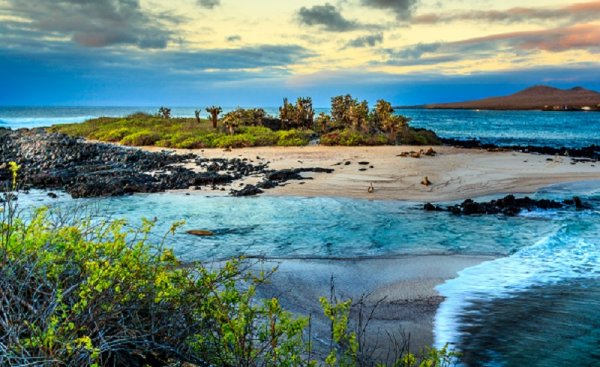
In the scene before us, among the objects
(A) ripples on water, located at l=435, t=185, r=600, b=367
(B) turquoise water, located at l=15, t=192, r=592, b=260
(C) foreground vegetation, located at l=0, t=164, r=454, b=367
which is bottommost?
(A) ripples on water, located at l=435, t=185, r=600, b=367

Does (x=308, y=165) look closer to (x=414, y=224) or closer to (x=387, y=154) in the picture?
(x=387, y=154)

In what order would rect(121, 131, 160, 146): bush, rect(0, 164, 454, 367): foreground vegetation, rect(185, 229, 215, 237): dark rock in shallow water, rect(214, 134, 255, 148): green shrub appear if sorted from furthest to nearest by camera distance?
rect(121, 131, 160, 146): bush
rect(214, 134, 255, 148): green shrub
rect(185, 229, 215, 237): dark rock in shallow water
rect(0, 164, 454, 367): foreground vegetation

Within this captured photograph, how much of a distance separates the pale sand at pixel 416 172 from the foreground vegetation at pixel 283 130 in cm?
304

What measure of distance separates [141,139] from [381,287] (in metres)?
31.7

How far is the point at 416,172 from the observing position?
2219 centimetres

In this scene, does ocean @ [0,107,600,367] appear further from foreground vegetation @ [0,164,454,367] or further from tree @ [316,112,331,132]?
tree @ [316,112,331,132]

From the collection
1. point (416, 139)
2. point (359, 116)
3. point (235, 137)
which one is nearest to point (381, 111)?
point (359, 116)

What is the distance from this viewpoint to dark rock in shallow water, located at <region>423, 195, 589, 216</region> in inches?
588

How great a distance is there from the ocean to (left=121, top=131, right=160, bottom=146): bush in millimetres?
18412

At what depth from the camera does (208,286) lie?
4.48 metres

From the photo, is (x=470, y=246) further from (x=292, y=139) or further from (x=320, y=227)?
(x=292, y=139)

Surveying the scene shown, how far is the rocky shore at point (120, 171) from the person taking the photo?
19.0 m

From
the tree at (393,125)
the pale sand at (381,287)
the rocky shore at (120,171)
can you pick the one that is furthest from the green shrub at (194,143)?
the pale sand at (381,287)

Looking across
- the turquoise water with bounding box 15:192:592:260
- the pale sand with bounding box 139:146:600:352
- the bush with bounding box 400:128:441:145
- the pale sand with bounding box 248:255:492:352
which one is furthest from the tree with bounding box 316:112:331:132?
the pale sand with bounding box 248:255:492:352
